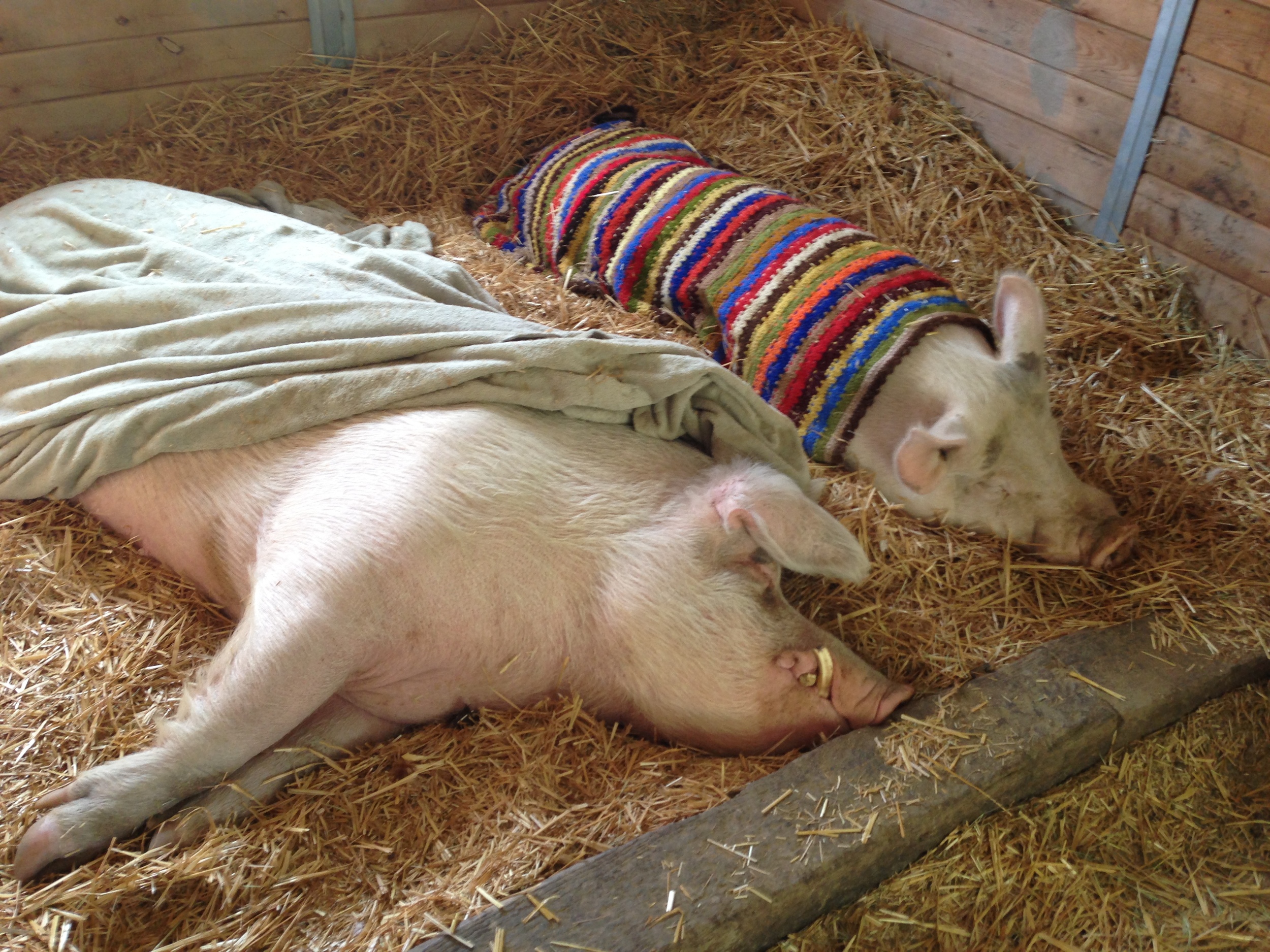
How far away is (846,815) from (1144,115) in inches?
113

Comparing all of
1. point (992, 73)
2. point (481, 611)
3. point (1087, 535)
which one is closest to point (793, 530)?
point (481, 611)

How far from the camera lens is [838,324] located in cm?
329

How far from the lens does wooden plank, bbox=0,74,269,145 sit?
3.98 m

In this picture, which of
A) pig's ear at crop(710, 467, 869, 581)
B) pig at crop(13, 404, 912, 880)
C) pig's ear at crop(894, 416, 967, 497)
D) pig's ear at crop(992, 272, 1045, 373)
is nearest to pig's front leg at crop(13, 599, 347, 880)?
pig at crop(13, 404, 912, 880)

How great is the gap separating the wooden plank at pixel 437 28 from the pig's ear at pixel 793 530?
129 inches

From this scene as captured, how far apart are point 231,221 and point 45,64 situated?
1436mm

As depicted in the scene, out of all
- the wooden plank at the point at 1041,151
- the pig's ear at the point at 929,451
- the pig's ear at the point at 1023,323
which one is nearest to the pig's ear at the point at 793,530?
the pig's ear at the point at 929,451

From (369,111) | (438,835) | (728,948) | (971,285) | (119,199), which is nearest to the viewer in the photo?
(728,948)

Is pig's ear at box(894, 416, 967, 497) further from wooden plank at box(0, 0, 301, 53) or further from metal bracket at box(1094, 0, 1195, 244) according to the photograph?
wooden plank at box(0, 0, 301, 53)

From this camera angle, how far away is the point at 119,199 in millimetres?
3373

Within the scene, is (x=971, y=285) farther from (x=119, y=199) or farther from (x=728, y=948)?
(x=119, y=199)

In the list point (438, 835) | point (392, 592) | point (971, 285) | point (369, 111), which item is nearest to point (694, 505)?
point (392, 592)

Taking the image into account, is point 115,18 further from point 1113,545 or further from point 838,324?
point 1113,545

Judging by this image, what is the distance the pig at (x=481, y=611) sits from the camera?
2188 mm
